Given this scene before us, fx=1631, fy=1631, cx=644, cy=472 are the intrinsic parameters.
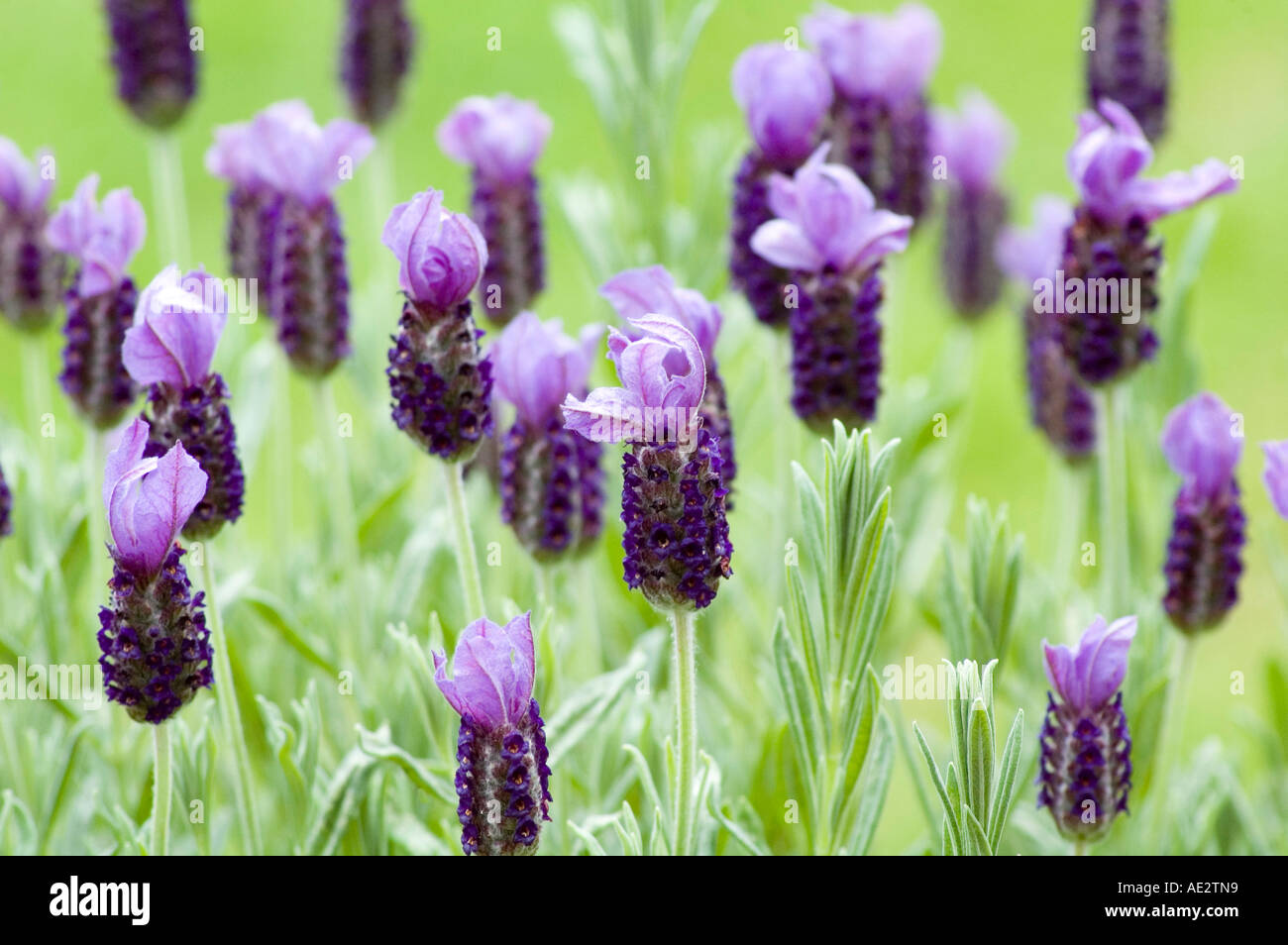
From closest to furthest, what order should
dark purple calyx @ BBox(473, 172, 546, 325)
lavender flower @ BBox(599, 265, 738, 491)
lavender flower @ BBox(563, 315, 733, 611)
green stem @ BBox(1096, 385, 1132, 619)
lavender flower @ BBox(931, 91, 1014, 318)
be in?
lavender flower @ BBox(563, 315, 733, 611) < lavender flower @ BBox(599, 265, 738, 491) < green stem @ BBox(1096, 385, 1132, 619) < dark purple calyx @ BBox(473, 172, 546, 325) < lavender flower @ BBox(931, 91, 1014, 318)

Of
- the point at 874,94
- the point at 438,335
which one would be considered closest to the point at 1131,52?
the point at 874,94

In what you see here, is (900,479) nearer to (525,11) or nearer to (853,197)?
(853,197)

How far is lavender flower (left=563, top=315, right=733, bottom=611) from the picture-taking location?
3.75 ft

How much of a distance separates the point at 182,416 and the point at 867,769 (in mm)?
666

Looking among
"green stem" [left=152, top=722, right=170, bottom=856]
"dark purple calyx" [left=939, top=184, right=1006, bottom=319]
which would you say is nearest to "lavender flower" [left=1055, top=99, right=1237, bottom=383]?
"dark purple calyx" [left=939, top=184, right=1006, bottom=319]

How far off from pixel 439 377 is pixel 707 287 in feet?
2.88

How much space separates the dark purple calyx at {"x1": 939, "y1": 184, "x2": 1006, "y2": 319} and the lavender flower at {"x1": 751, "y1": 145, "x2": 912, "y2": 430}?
1.00 meters

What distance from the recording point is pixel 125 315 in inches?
61.8

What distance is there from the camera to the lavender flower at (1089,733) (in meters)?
1.33

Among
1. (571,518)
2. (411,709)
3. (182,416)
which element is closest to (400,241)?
(182,416)

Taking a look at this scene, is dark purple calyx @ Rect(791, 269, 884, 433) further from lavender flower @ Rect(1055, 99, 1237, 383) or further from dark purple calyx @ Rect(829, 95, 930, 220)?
dark purple calyx @ Rect(829, 95, 930, 220)

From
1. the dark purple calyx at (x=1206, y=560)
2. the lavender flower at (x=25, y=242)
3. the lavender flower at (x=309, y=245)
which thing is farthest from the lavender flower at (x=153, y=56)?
the dark purple calyx at (x=1206, y=560)

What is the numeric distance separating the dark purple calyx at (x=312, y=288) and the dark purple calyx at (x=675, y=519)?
0.58m
